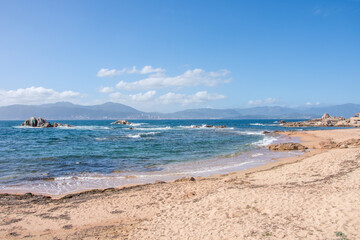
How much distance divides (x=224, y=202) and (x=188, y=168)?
8.20m

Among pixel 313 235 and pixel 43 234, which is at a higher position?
pixel 313 235

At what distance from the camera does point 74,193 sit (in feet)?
34.8

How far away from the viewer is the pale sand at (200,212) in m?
6.15

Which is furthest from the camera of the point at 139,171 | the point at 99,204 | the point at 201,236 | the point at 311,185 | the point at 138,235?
the point at 139,171

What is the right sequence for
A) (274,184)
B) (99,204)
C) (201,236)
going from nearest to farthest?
(201,236) → (99,204) → (274,184)

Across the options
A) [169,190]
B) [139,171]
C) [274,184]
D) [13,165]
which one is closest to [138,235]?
[169,190]

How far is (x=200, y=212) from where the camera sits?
7.53 meters

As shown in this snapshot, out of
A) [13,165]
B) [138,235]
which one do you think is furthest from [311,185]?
[13,165]

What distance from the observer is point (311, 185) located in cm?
975

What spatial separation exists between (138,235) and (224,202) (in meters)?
3.29

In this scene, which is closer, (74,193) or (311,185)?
(311,185)

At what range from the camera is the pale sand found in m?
6.15

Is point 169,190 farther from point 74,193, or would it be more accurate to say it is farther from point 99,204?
point 74,193

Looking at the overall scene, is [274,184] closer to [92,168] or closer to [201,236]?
[201,236]
